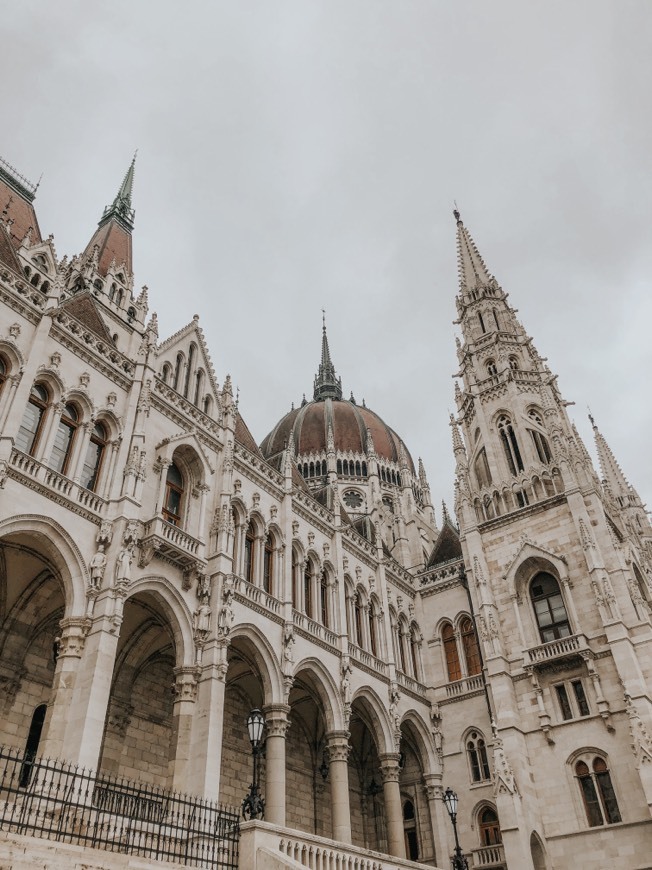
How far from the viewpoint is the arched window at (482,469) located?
32531 mm

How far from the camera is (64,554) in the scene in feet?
53.4

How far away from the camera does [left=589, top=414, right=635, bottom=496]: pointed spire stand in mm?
45778

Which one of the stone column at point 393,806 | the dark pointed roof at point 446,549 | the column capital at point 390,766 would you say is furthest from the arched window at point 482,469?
the stone column at point 393,806

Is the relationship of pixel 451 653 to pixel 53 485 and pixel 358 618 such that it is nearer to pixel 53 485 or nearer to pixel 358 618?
pixel 358 618

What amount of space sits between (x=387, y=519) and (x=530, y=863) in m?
26.1

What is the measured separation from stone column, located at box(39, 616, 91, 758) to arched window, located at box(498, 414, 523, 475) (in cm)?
2116

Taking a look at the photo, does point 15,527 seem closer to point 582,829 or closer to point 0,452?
point 0,452

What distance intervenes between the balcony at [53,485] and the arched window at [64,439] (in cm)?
84

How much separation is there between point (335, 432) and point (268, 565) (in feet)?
108

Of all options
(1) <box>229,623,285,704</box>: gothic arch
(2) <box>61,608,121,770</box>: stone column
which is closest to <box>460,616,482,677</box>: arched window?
(1) <box>229,623,285,704</box>: gothic arch

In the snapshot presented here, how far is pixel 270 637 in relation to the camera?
828 inches

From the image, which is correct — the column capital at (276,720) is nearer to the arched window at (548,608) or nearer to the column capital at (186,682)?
the column capital at (186,682)

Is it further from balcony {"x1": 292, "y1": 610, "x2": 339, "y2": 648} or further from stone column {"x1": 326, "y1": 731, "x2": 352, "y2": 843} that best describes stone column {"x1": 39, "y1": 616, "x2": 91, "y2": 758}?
stone column {"x1": 326, "y1": 731, "x2": 352, "y2": 843}

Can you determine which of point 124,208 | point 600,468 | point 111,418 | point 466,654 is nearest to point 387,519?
point 600,468
